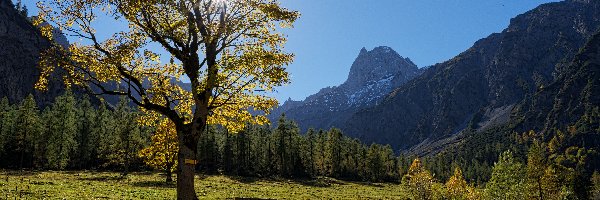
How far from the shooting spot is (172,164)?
67125mm

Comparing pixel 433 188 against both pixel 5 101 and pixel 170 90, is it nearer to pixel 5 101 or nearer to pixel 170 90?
pixel 170 90

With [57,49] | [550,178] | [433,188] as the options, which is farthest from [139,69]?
[550,178]

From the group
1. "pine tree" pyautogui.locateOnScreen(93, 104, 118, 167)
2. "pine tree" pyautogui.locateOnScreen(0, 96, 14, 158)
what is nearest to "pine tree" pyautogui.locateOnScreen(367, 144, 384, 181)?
"pine tree" pyautogui.locateOnScreen(93, 104, 118, 167)

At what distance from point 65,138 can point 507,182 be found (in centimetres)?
8866

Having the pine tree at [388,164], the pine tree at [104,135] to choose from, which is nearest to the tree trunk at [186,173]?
the pine tree at [104,135]

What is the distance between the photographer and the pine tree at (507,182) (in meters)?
59.9

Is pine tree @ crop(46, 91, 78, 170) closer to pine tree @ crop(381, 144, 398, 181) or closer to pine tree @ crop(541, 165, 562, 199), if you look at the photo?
pine tree @ crop(541, 165, 562, 199)

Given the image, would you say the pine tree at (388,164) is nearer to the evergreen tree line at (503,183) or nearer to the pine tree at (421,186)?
the evergreen tree line at (503,183)

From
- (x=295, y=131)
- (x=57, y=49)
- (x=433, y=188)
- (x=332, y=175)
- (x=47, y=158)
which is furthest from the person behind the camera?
(x=332, y=175)

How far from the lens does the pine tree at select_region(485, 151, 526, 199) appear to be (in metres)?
59.9

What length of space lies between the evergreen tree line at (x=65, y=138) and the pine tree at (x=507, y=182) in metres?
60.7

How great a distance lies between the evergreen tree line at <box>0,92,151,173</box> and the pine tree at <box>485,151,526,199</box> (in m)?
60.7

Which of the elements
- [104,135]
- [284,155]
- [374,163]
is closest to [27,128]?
[104,135]

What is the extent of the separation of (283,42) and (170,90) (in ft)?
15.7
